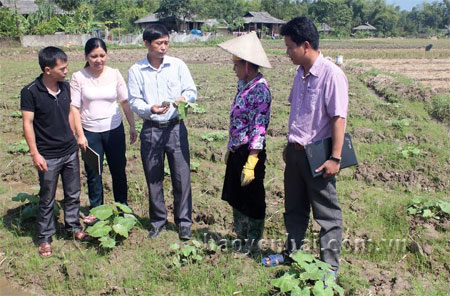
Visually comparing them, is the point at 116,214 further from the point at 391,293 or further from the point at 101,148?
the point at 391,293

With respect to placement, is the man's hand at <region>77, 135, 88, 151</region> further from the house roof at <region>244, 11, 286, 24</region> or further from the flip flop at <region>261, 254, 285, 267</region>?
the house roof at <region>244, 11, 286, 24</region>

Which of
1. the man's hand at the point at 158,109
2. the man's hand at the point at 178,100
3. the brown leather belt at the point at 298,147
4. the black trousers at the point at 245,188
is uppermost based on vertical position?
the man's hand at the point at 178,100

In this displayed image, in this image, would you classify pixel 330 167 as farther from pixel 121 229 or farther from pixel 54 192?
pixel 54 192

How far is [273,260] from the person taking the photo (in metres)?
3.30

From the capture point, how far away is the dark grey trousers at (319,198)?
2.92 meters

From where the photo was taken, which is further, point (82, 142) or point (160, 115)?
point (82, 142)

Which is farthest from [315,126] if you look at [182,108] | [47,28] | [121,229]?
[47,28]

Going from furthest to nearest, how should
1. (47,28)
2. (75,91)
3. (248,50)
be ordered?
(47,28)
(75,91)
(248,50)

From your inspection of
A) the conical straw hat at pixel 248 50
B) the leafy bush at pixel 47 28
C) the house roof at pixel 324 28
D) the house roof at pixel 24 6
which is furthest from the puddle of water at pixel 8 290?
the house roof at pixel 324 28

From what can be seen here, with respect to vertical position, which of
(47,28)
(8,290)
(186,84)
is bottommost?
(8,290)

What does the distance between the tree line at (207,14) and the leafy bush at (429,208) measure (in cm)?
3421

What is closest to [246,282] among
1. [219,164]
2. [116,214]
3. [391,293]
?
[391,293]

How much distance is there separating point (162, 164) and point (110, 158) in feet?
2.02

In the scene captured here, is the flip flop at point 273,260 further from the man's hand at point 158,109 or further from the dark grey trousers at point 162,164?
the man's hand at point 158,109
